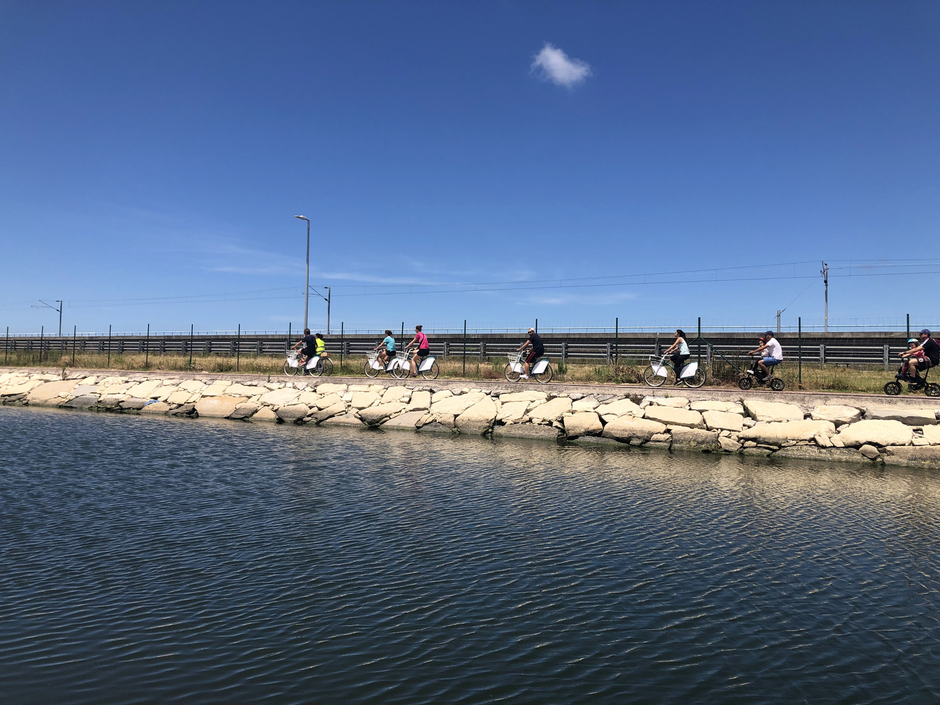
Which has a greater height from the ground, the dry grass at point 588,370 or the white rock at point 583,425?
the dry grass at point 588,370

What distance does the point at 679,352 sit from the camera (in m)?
19.6

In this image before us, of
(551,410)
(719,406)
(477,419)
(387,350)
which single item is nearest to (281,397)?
(387,350)

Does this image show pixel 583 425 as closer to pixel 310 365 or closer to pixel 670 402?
pixel 670 402

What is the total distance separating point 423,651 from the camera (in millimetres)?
5090

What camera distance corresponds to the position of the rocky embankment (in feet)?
50.9

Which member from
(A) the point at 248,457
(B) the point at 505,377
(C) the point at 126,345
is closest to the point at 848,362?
(B) the point at 505,377

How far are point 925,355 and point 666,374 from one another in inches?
268

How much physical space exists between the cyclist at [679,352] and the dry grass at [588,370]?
1928 mm

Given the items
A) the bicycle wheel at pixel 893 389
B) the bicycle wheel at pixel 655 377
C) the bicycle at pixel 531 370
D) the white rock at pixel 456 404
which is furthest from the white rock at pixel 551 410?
the bicycle wheel at pixel 893 389

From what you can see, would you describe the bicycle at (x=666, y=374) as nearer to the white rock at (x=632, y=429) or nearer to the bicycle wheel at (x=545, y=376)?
the white rock at (x=632, y=429)

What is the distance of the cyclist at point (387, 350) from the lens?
77.7 feet

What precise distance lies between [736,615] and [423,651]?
9.63ft

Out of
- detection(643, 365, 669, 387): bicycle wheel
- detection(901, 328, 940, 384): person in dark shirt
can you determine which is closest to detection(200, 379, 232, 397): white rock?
detection(643, 365, 669, 387): bicycle wheel

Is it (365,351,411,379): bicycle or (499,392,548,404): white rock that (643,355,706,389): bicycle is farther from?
(365,351,411,379): bicycle
